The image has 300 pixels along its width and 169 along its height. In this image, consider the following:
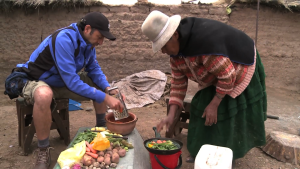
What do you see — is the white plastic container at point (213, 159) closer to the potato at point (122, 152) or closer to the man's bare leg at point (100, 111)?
the potato at point (122, 152)

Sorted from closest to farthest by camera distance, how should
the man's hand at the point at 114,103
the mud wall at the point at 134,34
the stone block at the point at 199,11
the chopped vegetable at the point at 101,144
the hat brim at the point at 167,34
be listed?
the hat brim at the point at 167,34 < the chopped vegetable at the point at 101,144 < the man's hand at the point at 114,103 < the mud wall at the point at 134,34 < the stone block at the point at 199,11

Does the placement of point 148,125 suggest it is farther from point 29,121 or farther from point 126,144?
point 29,121

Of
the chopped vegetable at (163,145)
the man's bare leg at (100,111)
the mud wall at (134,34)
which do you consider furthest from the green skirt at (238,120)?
the mud wall at (134,34)

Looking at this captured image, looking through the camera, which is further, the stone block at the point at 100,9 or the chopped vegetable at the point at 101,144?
the stone block at the point at 100,9

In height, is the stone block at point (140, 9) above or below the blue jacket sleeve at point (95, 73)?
above

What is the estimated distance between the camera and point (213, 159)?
172 cm

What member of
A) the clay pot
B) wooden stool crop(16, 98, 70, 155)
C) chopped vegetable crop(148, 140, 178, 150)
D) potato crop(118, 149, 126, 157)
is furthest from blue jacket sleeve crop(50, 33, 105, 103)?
chopped vegetable crop(148, 140, 178, 150)

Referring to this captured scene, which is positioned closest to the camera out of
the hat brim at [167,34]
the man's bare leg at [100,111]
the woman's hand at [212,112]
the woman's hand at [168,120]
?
the hat brim at [167,34]

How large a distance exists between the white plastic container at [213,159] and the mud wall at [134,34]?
4.10m

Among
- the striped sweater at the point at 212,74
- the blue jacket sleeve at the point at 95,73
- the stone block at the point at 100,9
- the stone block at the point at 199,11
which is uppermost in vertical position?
the stone block at the point at 199,11

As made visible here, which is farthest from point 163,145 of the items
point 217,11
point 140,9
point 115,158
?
point 217,11

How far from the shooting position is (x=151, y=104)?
196 inches

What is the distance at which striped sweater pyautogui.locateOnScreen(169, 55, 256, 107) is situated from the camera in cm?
205

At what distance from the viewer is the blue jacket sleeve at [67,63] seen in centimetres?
244
